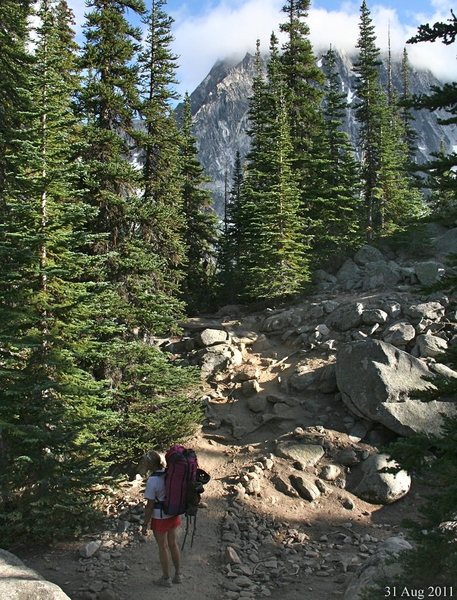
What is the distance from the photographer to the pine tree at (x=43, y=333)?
383 inches

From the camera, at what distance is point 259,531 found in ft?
35.6

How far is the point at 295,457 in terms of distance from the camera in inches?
518

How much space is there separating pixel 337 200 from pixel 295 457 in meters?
19.4

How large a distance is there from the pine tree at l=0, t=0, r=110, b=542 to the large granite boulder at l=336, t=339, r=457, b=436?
24.3ft

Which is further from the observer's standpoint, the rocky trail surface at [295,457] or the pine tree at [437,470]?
the rocky trail surface at [295,457]

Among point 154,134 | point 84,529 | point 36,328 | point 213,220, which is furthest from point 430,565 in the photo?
point 213,220

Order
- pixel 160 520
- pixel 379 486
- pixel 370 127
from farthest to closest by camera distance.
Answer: pixel 370 127 < pixel 379 486 < pixel 160 520

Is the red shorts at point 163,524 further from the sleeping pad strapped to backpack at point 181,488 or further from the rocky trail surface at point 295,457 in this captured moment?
the rocky trail surface at point 295,457

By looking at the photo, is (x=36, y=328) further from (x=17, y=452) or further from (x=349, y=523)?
(x=349, y=523)

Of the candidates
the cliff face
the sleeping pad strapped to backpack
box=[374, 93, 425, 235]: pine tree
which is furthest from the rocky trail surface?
the cliff face

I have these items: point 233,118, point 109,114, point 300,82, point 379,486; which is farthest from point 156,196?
point 233,118

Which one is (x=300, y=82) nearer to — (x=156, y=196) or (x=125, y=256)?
(x=156, y=196)

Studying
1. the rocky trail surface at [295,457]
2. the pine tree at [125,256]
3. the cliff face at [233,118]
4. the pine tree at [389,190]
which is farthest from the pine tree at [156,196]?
the cliff face at [233,118]

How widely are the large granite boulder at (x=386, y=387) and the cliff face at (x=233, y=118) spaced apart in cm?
10930
